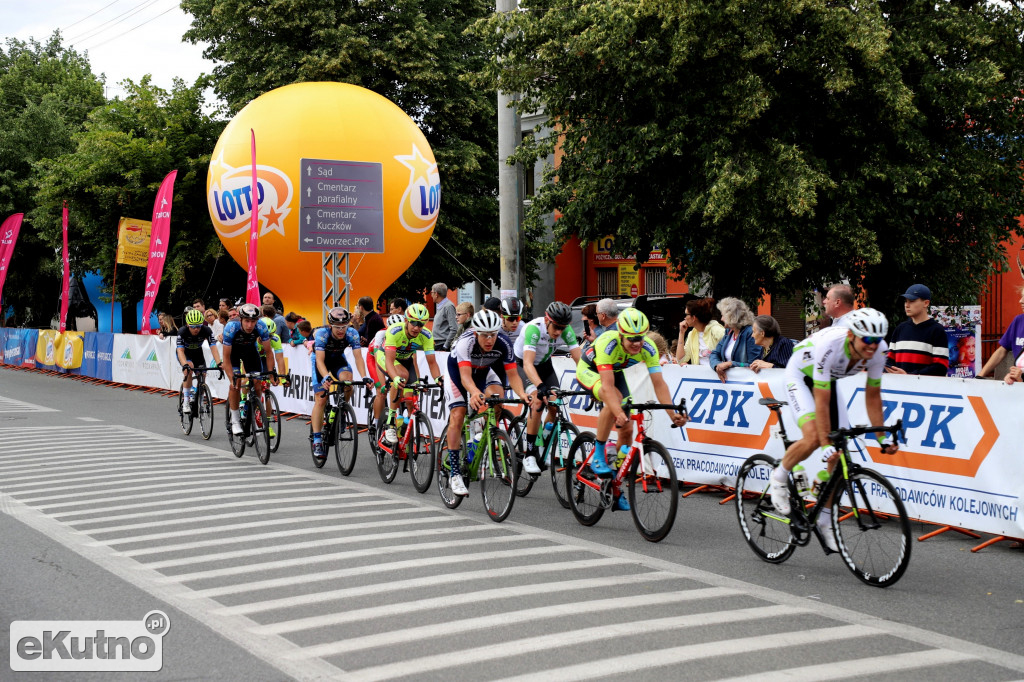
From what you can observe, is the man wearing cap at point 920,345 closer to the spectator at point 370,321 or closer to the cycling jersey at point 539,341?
the cycling jersey at point 539,341

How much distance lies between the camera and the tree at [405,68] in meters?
30.3

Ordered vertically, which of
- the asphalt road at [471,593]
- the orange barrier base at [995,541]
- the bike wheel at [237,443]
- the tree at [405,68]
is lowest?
the asphalt road at [471,593]

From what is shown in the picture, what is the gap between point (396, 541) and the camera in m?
8.13

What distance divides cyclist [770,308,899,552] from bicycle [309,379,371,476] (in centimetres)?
566

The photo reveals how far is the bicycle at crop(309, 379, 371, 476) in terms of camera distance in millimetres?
11719

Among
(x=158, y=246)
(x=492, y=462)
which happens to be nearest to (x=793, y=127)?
(x=492, y=462)

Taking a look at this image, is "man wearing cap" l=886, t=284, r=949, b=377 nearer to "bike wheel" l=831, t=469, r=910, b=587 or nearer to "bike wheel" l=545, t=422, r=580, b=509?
"bike wheel" l=545, t=422, r=580, b=509

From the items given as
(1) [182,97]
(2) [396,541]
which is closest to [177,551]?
(2) [396,541]

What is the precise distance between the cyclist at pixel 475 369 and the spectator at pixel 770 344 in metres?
2.39

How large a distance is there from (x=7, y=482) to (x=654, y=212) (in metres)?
10.6

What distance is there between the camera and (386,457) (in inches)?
440

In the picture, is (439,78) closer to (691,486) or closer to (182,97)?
(182,97)

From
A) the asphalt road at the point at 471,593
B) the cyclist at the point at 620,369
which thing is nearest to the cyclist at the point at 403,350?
the asphalt road at the point at 471,593

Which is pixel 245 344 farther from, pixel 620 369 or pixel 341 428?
pixel 620 369
